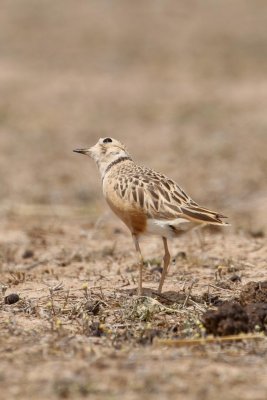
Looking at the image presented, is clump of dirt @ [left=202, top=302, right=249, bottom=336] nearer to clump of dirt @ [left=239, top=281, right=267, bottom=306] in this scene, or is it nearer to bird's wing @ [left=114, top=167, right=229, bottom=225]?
clump of dirt @ [left=239, top=281, right=267, bottom=306]

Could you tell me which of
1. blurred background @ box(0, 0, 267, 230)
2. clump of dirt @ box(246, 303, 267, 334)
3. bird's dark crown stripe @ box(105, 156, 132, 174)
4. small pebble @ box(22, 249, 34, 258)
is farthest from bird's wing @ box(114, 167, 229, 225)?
blurred background @ box(0, 0, 267, 230)

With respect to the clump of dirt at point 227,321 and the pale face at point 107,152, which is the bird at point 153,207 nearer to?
the pale face at point 107,152

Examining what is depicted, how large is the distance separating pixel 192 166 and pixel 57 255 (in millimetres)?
5523

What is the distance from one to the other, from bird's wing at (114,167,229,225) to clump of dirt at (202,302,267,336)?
0.81m

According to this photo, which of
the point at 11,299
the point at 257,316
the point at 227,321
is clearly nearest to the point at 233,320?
the point at 227,321

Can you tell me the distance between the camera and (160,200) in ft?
19.3

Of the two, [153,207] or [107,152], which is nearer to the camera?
[153,207]

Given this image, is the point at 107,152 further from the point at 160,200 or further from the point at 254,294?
the point at 254,294

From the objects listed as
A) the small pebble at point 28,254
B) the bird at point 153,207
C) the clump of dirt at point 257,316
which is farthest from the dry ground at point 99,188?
the bird at point 153,207

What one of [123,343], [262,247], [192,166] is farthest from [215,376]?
[192,166]

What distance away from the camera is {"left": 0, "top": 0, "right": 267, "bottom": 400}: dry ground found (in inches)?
177

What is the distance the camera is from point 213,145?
14164 mm

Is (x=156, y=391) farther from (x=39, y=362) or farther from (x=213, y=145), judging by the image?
(x=213, y=145)

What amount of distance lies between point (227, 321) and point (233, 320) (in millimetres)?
51
